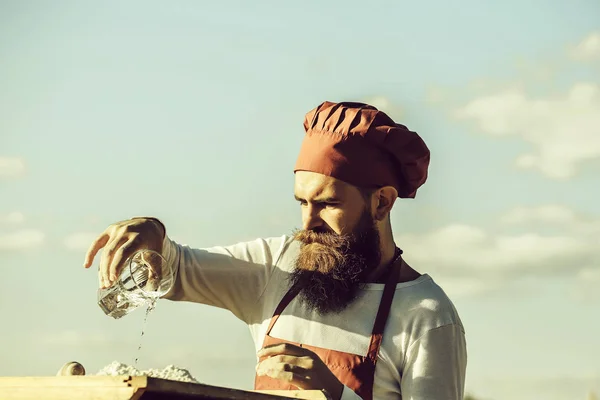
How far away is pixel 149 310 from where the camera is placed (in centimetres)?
401

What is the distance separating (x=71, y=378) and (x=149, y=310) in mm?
1194

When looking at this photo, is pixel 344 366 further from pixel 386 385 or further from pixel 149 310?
pixel 149 310

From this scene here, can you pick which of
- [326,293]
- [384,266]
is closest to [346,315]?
[326,293]

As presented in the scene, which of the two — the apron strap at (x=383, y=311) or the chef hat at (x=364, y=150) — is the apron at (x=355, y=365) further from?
the chef hat at (x=364, y=150)

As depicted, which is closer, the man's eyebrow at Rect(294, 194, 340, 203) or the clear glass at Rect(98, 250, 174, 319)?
the clear glass at Rect(98, 250, 174, 319)

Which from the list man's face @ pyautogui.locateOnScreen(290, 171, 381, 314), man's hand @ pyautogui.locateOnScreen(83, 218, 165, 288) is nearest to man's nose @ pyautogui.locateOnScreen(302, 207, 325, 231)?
man's face @ pyautogui.locateOnScreen(290, 171, 381, 314)

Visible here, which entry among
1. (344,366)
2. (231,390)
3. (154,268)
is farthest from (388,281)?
(231,390)

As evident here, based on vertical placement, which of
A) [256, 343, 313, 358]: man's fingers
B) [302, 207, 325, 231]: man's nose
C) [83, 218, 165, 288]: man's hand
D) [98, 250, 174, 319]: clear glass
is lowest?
[256, 343, 313, 358]: man's fingers

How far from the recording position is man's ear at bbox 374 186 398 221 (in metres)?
4.54

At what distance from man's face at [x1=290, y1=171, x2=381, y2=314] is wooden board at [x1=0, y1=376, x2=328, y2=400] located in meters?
1.35

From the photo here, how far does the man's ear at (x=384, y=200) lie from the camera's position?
454 cm

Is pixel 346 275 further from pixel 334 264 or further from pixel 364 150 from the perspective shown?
pixel 364 150

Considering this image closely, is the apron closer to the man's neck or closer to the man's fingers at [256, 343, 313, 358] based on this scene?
the man's neck

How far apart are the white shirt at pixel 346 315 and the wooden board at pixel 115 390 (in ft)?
3.78
